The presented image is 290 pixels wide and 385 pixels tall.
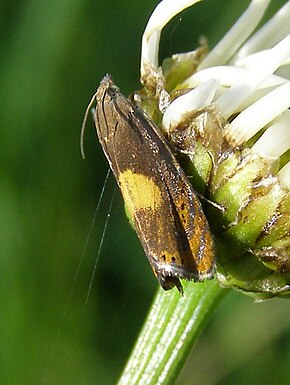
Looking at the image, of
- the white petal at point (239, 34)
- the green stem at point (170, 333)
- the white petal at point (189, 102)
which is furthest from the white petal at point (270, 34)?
the green stem at point (170, 333)

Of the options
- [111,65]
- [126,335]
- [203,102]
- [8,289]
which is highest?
[203,102]

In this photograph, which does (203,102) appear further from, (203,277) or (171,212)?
(203,277)

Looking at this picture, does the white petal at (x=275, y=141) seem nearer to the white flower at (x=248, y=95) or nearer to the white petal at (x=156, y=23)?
the white flower at (x=248, y=95)

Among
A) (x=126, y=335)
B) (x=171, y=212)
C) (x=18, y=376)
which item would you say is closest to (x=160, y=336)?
(x=171, y=212)

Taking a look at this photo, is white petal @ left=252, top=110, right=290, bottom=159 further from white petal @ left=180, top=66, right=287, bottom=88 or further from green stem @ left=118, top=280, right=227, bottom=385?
green stem @ left=118, top=280, right=227, bottom=385

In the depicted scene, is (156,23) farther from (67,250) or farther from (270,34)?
(67,250)

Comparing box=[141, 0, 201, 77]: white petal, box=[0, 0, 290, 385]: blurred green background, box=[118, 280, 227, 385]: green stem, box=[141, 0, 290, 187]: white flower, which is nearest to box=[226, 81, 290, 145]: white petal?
box=[141, 0, 290, 187]: white flower

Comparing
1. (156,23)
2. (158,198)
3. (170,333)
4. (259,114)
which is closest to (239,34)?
(156,23)

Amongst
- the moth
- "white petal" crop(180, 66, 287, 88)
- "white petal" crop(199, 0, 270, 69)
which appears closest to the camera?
the moth
